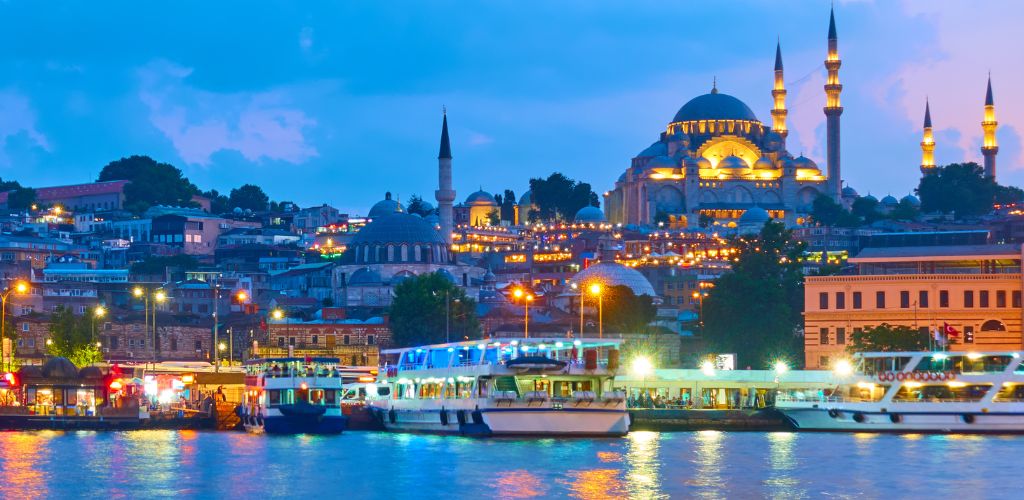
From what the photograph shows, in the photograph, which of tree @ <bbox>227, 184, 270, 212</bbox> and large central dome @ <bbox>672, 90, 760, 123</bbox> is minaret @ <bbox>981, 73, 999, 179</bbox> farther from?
tree @ <bbox>227, 184, 270, 212</bbox>

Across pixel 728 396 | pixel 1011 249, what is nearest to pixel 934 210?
pixel 1011 249

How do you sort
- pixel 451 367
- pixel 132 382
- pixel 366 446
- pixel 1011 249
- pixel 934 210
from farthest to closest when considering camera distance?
pixel 934 210, pixel 1011 249, pixel 132 382, pixel 451 367, pixel 366 446

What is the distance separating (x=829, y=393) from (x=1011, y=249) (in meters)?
22.1

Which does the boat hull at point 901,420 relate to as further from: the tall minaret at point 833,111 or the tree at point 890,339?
the tall minaret at point 833,111

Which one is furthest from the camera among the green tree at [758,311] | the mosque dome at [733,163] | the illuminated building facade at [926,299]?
the mosque dome at [733,163]

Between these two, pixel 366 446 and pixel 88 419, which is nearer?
pixel 366 446

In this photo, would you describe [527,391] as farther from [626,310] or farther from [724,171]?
[724,171]

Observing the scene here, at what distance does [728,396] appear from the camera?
66.2 meters

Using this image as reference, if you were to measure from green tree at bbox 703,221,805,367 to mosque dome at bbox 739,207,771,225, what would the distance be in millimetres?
55977

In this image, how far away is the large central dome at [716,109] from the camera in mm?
173250

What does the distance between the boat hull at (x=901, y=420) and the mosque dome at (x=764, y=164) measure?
108584 millimetres

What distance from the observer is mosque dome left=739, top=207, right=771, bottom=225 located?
152m

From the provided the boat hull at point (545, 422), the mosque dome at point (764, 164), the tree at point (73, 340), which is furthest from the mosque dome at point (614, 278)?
the boat hull at point (545, 422)

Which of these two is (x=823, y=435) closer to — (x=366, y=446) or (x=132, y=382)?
(x=366, y=446)
